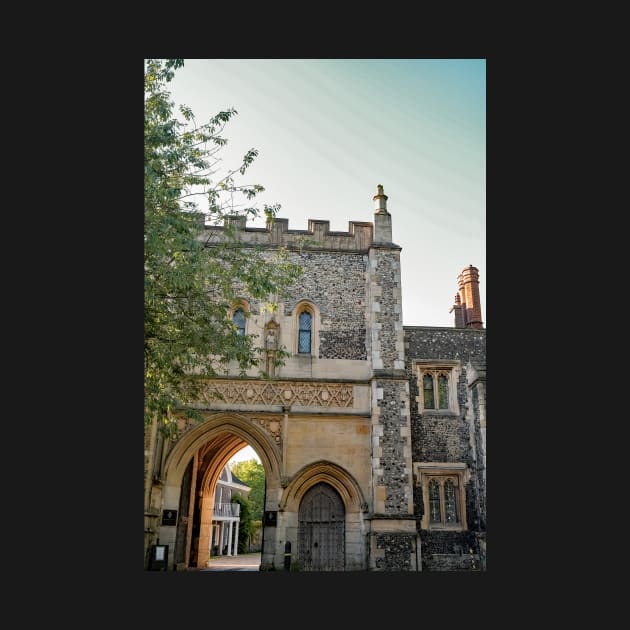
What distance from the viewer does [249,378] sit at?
40.8 feet

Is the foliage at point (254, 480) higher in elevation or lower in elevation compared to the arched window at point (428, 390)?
lower

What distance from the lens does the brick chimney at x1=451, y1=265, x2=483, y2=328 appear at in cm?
1838

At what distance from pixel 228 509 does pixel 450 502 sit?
20907 mm

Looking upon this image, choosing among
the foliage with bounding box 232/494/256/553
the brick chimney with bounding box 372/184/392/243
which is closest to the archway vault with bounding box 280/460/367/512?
the brick chimney with bounding box 372/184/392/243

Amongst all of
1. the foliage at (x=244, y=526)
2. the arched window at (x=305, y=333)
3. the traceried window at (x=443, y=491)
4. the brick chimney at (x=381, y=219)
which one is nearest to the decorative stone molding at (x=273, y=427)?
the arched window at (x=305, y=333)

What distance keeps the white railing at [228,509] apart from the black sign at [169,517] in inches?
755

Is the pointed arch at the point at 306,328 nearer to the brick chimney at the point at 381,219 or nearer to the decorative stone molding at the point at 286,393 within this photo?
the decorative stone molding at the point at 286,393

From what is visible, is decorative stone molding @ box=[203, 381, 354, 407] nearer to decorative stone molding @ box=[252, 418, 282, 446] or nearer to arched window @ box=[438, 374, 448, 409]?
decorative stone molding @ box=[252, 418, 282, 446]

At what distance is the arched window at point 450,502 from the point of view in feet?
43.0

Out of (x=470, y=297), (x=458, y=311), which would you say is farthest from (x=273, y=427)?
(x=458, y=311)

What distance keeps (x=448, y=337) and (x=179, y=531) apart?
7517mm

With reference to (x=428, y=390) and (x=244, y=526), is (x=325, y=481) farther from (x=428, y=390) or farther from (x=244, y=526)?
(x=244, y=526)

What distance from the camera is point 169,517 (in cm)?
1175

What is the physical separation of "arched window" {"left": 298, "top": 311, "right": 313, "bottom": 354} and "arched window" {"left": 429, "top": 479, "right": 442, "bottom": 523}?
13.3 ft
